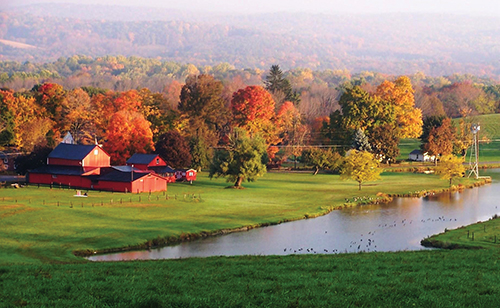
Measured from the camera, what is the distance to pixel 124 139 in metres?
82.6

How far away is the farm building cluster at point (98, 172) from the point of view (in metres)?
64.9

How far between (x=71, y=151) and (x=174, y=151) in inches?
493

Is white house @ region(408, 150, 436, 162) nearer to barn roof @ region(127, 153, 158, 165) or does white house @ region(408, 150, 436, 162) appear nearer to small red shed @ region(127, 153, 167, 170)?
small red shed @ region(127, 153, 167, 170)

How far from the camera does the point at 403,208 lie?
57.9 metres

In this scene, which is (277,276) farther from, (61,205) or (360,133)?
(360,133)

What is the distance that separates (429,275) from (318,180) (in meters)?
57.8

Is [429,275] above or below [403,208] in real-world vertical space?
above

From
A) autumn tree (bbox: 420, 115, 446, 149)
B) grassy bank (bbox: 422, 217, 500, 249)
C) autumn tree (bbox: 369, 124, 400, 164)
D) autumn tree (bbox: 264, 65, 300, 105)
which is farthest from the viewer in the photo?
autumn tree (bbox: 264, 65, 300, 105)

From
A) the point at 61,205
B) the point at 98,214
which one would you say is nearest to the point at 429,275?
the point at 98,214

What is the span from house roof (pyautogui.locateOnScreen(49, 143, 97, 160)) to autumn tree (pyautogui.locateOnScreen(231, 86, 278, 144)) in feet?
104

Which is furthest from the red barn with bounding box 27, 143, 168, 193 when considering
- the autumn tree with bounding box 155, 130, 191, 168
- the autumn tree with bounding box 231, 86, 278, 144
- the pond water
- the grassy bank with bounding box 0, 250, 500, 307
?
the grassy bank with bounding box 0, 250, 500, 307

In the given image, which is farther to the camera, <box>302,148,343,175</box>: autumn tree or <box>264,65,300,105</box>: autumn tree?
<box>264,65,300,105</box>: autumn tree

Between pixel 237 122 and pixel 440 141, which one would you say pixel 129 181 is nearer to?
pixel 237 122

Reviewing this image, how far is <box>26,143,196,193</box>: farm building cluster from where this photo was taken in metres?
64.9
